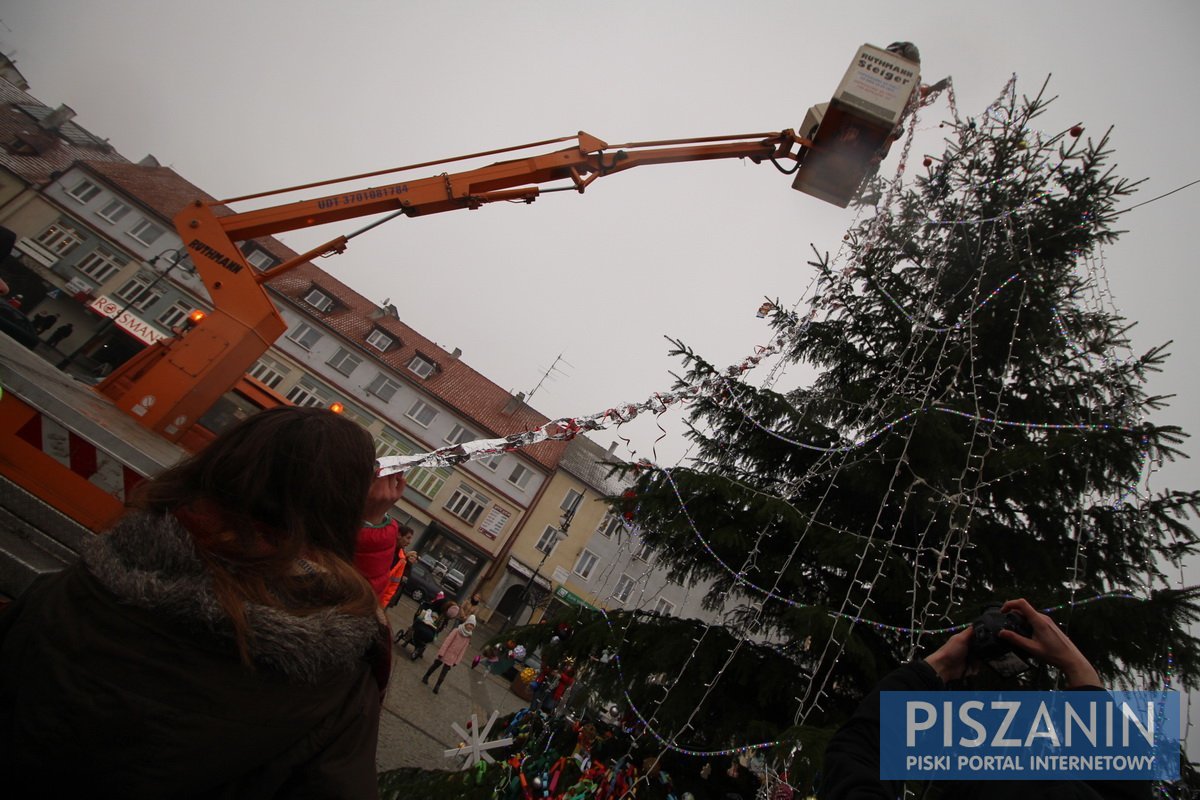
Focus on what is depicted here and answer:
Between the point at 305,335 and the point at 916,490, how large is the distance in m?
33.7

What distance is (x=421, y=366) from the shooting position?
3406 centimetres

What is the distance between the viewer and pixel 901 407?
14.0ft

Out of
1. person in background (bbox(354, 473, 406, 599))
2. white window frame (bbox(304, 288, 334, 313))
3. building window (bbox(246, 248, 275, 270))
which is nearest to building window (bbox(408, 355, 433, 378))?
white window frame (bbox(304, 288, 334, 313))

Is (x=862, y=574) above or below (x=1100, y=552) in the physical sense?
below

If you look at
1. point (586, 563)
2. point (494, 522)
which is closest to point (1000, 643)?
point (494, 522)

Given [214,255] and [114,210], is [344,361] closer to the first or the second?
[114,210]

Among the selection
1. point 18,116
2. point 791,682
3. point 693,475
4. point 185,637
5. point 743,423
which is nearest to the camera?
point 185,637

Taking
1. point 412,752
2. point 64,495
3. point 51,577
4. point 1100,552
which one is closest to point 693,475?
point 1100,552

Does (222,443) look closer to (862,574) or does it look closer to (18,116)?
(862,574)

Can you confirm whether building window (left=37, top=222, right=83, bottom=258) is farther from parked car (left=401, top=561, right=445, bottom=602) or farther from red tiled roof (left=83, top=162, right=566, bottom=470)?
A: parked car (left=401, top=561, right=445, bottom=602)

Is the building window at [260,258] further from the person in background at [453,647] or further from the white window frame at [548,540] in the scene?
the person in background at [453,647]

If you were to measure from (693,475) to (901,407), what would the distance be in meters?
1.68

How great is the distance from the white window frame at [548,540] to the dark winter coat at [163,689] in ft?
105

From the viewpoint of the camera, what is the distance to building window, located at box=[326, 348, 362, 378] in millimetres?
31453
